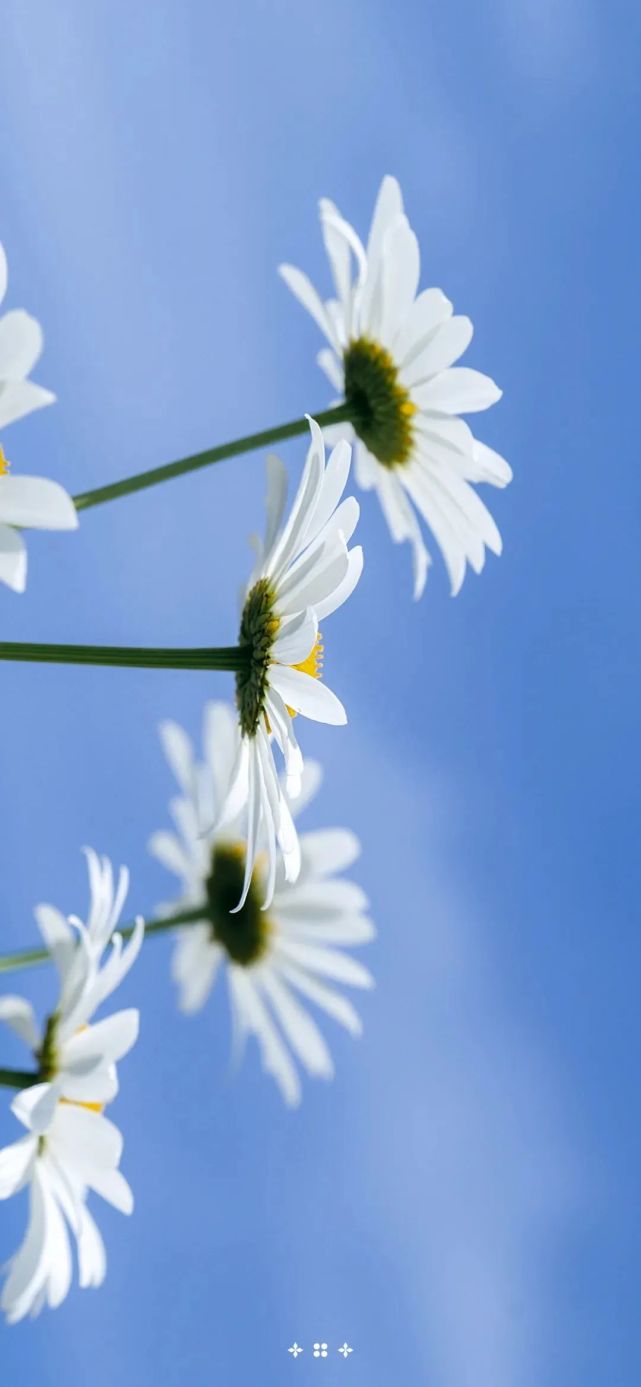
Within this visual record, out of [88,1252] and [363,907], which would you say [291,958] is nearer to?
[363,907]

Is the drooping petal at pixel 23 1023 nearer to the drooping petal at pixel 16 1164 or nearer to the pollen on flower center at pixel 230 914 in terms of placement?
the drooping petal at pixel 16 1164

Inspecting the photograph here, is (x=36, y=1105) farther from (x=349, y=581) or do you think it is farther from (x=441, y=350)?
(x=441, y=350)

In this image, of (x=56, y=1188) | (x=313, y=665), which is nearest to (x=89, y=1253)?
(x=56, y=1188)

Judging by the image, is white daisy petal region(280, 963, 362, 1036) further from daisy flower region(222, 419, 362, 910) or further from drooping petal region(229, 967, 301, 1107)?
daisy flower region(222, 419, 362, 910)

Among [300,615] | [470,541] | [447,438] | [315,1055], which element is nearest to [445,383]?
[447,438]

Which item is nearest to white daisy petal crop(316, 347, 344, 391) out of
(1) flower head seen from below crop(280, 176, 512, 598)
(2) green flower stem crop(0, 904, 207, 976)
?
(1) flower head seen from below crop(280, 176, 512, 598)

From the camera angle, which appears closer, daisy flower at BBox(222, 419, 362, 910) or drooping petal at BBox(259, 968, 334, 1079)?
daisy flower at BBox(222, 419, 362, 910)

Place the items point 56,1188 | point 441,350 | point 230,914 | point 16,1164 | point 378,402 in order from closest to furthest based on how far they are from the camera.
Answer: point 16,1164
point 56,1188
point 441,350
point 378,402
point 230,914
